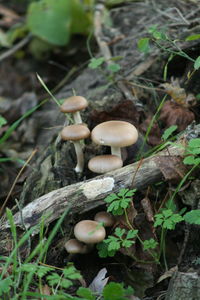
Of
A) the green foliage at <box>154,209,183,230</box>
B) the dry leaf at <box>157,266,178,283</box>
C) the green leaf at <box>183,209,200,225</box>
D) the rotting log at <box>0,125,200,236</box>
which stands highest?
the rotting log at <box>0,125,200,236</box>

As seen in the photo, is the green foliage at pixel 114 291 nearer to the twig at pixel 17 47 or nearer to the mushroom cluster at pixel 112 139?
the mushroom cluster at pixel 112 139

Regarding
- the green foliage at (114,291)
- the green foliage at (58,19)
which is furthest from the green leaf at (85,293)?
the green foliage at (58,19)

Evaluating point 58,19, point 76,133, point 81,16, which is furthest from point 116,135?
point 58,19

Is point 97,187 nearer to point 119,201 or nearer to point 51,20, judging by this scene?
point 119,201

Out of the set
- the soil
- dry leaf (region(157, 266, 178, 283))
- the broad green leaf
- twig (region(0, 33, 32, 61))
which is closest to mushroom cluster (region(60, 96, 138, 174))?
the soil

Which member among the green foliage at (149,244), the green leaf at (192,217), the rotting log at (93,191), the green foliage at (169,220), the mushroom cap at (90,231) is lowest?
the green foliage at (149,244)

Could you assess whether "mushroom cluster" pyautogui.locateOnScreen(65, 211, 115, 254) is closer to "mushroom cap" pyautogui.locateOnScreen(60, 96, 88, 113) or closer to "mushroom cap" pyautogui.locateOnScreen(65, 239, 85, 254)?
"mushroom cap" pyautogui.locateOnScreen(65, 239, 85, 254)
